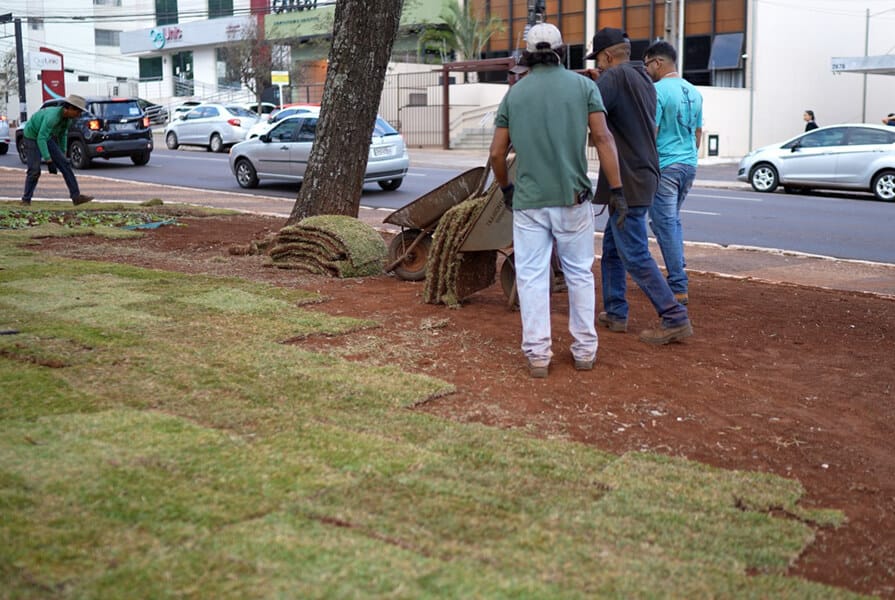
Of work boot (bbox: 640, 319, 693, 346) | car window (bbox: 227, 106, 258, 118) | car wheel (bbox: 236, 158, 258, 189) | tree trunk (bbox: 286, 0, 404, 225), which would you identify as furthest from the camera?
car window (bbox: 227, 106, 258, 118)

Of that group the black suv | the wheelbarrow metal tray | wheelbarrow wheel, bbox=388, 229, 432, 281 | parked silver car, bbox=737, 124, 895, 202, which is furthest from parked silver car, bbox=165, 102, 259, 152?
the wheelbarrow metal tray

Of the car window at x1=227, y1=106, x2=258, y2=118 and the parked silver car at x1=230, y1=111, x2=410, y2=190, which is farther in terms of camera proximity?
the car window at x1=227, y1=106, x2=258, y2=118

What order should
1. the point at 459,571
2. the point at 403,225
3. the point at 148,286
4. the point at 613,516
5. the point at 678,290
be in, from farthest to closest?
the point at 403,225 < the point at 148,286 < the point at 678,290 < the point at 613,516 < the point at 459,571

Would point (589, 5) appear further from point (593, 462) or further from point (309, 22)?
point (593, 462)

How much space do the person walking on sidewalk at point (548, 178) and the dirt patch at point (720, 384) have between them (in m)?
0.29

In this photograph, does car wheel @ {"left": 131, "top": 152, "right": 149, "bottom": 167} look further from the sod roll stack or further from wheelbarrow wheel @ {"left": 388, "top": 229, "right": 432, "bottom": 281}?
the sod roll stack

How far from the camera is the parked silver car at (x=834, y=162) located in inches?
819

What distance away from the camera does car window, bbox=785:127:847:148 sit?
21.6 m

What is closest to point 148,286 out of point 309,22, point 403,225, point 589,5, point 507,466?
point 403,225

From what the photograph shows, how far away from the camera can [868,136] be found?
21156mm

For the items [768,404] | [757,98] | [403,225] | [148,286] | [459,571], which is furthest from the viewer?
[757,98]

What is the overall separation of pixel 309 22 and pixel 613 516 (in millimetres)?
53145

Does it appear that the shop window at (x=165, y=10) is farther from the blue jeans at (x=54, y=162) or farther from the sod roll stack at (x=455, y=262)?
the sod roll stack at (x=455, y=262)

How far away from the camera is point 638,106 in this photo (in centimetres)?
668
